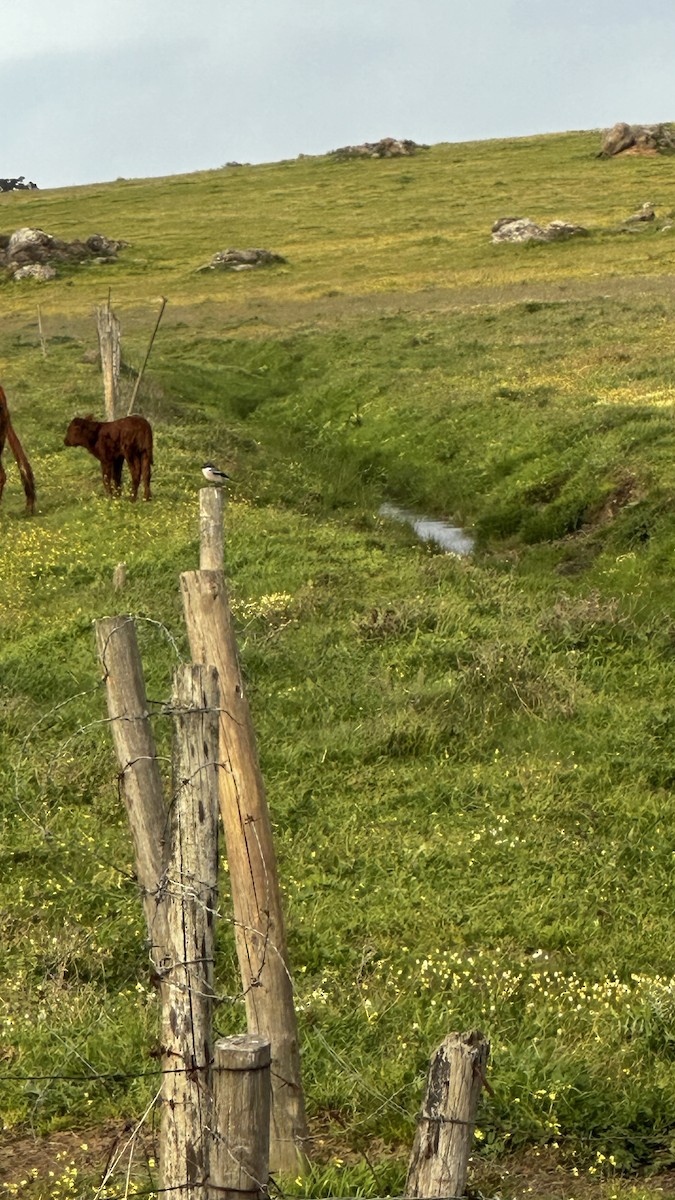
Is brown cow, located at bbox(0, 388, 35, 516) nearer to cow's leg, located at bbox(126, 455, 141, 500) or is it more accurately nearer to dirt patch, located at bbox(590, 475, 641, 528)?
cow's leg, located at bbox(126, 455, 141, 500)

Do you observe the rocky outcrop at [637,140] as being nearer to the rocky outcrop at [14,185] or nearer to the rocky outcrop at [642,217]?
the rocky outcrop at [642,217]

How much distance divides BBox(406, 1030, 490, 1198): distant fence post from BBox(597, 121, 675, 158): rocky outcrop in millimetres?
96148

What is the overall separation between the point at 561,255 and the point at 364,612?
4900 centimetres

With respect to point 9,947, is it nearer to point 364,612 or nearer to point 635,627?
point 364,612

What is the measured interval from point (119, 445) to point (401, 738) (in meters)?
10.9

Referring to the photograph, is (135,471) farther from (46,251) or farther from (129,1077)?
(46,251)

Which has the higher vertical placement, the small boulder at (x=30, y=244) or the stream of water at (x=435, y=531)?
the small boulder at (x=30, y=244)

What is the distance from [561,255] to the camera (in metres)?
61.8

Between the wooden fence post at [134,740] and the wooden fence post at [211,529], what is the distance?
117 cm

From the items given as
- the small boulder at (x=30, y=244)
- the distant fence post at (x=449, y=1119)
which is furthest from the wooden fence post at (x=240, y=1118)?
the small boulder at (x=30, y=244)

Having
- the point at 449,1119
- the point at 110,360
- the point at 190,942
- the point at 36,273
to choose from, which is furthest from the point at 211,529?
the point at 36,273

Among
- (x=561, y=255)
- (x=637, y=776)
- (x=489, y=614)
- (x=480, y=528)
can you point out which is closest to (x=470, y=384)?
(x=480, y=528)

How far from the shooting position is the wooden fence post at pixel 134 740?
6.09 meters

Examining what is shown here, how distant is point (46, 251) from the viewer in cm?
7362
